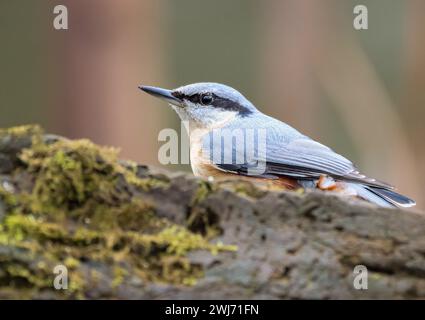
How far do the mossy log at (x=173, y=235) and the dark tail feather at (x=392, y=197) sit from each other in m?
1.32

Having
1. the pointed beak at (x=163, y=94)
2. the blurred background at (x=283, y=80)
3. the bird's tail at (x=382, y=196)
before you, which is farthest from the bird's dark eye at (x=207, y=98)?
the blurred background at (x=283, y=80)

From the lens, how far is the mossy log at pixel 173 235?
1978 millimetres

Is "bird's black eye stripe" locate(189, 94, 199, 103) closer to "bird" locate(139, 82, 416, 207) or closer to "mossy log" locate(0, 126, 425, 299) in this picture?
"bird" locate(139, 82, 416, 207)

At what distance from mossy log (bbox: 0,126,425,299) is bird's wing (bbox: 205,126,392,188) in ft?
4.57

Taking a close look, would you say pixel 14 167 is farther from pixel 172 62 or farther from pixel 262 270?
pixel 172 62

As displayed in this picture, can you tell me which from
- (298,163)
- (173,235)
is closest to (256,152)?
A: (298,163)

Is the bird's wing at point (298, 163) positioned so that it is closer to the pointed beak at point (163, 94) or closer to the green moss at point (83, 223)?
the pointed beak at point (163, 94)

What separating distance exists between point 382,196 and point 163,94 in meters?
1.52

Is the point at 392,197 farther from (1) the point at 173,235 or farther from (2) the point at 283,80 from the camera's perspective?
(2) the point at 283,80

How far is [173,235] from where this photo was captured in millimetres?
2121

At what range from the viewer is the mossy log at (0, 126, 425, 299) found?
198cm

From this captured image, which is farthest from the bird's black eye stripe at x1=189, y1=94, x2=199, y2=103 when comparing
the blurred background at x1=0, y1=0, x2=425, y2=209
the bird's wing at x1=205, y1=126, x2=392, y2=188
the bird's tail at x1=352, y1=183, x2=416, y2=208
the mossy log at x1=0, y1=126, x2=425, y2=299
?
the blurred background at x1=0, y1=0, x2=425, y2=209
